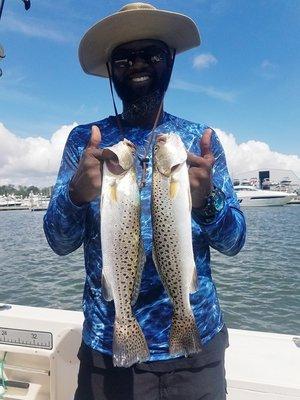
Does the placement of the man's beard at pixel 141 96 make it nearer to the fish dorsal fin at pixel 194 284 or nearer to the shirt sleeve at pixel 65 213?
the shirt sleeve at pixel 65 213

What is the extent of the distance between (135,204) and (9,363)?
315 cm

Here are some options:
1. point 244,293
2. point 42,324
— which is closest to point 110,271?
point 42,324

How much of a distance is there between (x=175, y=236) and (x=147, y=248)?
0.29m

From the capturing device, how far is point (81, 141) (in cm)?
270

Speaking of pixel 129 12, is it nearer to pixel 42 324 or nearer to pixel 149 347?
pixel 149 347

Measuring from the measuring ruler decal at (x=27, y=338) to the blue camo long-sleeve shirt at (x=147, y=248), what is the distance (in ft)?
6.18

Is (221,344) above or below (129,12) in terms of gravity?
below

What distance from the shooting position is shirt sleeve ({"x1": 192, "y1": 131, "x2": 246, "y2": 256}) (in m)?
2.35

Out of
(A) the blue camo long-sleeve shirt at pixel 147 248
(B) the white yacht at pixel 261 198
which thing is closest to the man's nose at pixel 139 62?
(A) the blue camo long-sleeve shirt at pixel 147 248

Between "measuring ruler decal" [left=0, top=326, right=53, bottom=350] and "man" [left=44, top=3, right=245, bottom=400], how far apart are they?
5.95 ft

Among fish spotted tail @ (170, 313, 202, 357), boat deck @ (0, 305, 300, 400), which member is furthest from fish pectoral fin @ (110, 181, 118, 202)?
boat deck @ (0, 305, 300, 400)

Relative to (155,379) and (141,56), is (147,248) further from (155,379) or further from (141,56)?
(141,56)

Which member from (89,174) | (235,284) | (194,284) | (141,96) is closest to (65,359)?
(194,284)

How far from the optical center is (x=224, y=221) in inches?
92.7
